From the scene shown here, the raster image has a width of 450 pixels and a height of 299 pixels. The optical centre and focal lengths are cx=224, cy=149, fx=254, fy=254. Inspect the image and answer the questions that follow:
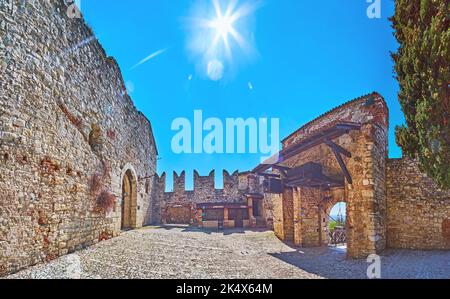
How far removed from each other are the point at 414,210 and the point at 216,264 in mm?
6886

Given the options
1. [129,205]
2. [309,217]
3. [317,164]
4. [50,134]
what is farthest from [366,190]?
[129,205]

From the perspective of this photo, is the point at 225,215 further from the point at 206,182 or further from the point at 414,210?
the point at 414,210

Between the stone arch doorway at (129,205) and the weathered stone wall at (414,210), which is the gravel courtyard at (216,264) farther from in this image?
the stone arch doorway at (129,205)

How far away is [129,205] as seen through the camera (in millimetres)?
13977

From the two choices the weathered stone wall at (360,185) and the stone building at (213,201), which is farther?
the stone building at (213,201)

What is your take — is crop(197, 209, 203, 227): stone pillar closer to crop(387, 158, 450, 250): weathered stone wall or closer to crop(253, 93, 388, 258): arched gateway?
crop(253, 93, 388, 258): arched gateway

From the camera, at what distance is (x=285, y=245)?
10164 mm

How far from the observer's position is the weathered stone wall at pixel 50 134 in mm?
4789

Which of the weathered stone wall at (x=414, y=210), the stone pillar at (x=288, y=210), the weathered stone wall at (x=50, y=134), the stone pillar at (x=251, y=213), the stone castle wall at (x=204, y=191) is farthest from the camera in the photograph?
the stone castle wall at (x=204, y=191)

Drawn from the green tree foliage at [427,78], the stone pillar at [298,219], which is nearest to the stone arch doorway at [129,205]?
the stone pillar at [298,219]

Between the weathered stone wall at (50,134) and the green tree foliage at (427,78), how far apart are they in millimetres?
8175

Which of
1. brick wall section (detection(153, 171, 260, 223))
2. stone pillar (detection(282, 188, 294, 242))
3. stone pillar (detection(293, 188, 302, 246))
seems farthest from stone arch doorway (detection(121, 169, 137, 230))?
stone pillar (detection(293, 188, 302, 246))

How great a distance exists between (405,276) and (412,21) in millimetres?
5501

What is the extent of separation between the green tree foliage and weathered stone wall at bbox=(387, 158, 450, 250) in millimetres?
3035
